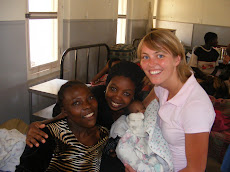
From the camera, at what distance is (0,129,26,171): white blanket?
1.69 metres

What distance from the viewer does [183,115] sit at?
1.32 meters

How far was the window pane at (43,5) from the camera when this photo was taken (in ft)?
10.9

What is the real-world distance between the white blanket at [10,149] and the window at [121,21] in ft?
16.3

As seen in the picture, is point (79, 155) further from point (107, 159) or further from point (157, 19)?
point (157, 19)

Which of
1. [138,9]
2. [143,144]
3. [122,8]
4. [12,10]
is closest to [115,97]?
[143,144]

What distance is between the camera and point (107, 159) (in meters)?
1.76

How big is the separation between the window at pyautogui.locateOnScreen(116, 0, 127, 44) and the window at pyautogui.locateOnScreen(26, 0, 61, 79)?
2785 mm

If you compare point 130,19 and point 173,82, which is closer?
point 173,82

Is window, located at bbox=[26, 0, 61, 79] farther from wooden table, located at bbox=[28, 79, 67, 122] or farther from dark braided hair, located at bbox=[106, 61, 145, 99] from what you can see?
dark braided hair, located at bbox=[106, 61, 145, 99]

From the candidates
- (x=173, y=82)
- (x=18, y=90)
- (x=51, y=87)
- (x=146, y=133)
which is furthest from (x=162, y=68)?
(x=18, y=90)

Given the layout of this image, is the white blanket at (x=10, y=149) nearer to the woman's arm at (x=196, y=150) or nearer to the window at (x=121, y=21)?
the woman's arm at (x=196, y=150)

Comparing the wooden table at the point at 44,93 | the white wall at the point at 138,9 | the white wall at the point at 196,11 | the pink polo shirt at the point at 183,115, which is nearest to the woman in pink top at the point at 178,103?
the pink polo shirt at the point at 183,115

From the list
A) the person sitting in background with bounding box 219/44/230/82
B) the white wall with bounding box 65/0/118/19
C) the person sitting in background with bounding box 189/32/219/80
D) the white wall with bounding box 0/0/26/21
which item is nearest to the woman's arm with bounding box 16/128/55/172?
the white wall with bounding box 0/0/26/21

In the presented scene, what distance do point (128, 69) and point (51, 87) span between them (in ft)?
4.38
